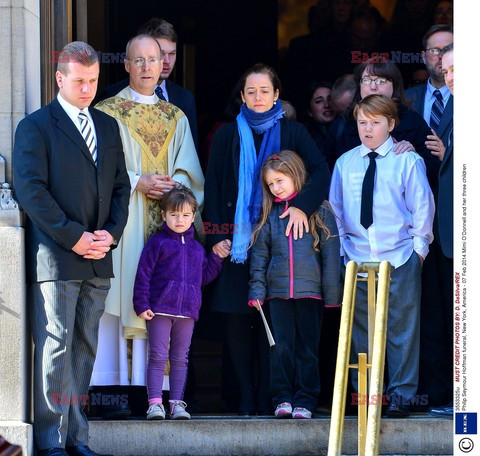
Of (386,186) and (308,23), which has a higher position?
(308,23)

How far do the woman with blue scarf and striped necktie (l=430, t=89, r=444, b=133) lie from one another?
0.82 m

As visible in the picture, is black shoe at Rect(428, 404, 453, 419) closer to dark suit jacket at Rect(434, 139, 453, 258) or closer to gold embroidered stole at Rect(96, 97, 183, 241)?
dark suit jacket at Rect(434, 139, 453, 258)

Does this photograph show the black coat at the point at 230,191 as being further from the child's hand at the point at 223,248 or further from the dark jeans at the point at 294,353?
the dark jeans at the point at 294,353

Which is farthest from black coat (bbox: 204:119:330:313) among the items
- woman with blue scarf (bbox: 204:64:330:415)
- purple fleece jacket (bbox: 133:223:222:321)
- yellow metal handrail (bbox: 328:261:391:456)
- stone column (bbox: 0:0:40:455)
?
yellow metal handrail (bbox: 328:261:391:456)

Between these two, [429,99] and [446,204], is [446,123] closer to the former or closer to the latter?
[429,99]

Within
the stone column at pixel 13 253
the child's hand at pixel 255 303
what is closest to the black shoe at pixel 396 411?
the child's hand at pixel 255 303

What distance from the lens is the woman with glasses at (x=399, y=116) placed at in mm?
8180

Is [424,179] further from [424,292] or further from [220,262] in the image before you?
[220,262]

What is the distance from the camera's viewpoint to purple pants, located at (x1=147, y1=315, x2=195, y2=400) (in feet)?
25.2

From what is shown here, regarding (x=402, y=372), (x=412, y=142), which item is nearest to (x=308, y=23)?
(x=412, y=142)

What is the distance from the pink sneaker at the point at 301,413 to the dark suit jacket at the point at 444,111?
5.64ft

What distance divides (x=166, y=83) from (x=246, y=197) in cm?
101

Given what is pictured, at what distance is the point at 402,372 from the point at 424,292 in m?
0.56

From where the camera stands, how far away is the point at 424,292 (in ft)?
26.7
